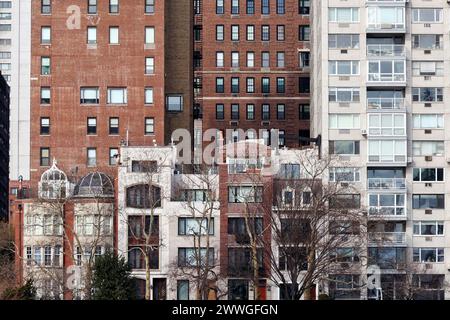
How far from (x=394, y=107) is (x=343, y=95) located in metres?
5.33

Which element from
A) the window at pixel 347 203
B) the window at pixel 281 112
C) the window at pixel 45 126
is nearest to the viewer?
the window at pixel 347 203

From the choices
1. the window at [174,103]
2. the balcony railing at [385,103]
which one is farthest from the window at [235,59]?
the balcony railing at [385,103]

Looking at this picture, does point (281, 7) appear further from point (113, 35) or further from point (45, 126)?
point (45, 126)

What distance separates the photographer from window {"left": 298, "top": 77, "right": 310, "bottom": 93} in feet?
452

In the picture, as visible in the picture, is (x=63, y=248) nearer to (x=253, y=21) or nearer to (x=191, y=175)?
(x=191, y=175)

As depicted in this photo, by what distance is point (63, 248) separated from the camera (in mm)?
106062

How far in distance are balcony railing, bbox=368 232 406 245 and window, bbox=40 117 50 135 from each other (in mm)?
38900

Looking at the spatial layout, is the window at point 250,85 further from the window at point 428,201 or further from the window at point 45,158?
the window at point 428,201

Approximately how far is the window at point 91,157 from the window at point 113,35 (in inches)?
479

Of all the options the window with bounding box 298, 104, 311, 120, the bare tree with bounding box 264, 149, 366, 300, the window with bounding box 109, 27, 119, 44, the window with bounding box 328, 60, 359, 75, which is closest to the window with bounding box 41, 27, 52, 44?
the window with bounding box 109, 27, 119, 44

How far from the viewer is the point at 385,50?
114000mm

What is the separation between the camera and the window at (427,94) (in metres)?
114

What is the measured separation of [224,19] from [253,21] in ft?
12.0
